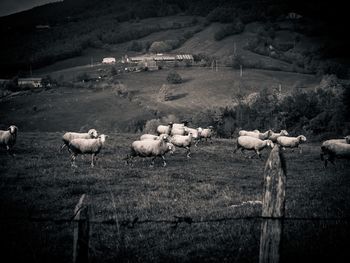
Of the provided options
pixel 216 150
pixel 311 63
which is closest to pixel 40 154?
pixel 216 150

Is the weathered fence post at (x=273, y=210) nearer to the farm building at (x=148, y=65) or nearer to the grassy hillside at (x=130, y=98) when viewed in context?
the grassy hillside at (x=130, y=98)

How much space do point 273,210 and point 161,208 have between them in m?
6.62

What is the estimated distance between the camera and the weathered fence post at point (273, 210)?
4539 millimetres

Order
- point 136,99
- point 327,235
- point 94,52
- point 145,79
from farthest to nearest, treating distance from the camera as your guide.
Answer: point 94,52 < point 145,79 < point 136,99 < point 327,235

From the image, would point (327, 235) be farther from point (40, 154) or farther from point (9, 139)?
point (9, 139)

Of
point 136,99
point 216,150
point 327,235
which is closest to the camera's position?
point 327,235

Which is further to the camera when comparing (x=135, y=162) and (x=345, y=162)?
(x=345, y=162)

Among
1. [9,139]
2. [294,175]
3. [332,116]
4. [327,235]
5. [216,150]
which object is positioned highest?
[327,235]

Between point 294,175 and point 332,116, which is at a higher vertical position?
point 294,175

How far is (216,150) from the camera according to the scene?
2769 cm

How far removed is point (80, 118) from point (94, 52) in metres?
102

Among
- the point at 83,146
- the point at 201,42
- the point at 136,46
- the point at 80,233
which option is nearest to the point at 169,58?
the point at 201,42

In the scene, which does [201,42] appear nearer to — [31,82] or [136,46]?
[136,46]

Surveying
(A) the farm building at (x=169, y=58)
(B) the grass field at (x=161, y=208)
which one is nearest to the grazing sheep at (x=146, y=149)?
(B) the grass field at (x=161, y=208)
